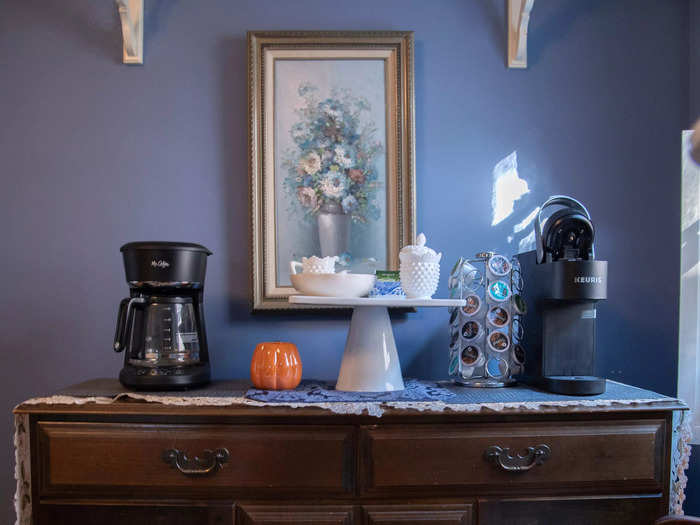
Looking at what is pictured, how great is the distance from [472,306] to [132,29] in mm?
1414

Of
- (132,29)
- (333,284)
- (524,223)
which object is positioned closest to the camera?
(333,284)

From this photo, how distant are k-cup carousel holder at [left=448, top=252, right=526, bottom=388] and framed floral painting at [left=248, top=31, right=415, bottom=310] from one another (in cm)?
30

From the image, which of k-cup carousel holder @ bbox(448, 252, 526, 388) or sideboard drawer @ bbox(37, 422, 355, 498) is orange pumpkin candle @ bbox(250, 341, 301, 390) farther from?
k-cup carousel holder @ bbox(448, 252, 526, 388)

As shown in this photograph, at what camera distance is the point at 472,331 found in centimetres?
151

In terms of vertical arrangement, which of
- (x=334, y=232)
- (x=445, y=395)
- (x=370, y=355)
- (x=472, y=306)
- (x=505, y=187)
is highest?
(x=505, y=187)

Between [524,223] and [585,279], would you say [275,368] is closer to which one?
[585,279]

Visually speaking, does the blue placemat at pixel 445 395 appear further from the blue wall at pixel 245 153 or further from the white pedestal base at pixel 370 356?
the blue wall at pixel 245 153

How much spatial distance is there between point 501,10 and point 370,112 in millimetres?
582

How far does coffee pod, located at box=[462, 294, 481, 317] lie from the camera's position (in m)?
1.51

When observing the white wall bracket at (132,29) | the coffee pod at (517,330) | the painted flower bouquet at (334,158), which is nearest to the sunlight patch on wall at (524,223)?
the coffee pod at (517,330)

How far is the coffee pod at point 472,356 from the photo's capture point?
1.50 meters

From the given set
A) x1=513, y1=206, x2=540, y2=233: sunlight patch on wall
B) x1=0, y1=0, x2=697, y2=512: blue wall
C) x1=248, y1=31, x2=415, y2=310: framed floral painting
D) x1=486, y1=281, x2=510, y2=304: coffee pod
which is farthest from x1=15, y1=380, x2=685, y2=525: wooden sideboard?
x1=513, y1=206, x2=540, y2=233: sunlight patch on wall

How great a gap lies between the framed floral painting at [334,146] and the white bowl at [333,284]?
1.15ft

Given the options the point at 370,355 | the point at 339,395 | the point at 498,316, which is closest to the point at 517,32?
the point at 498,316
